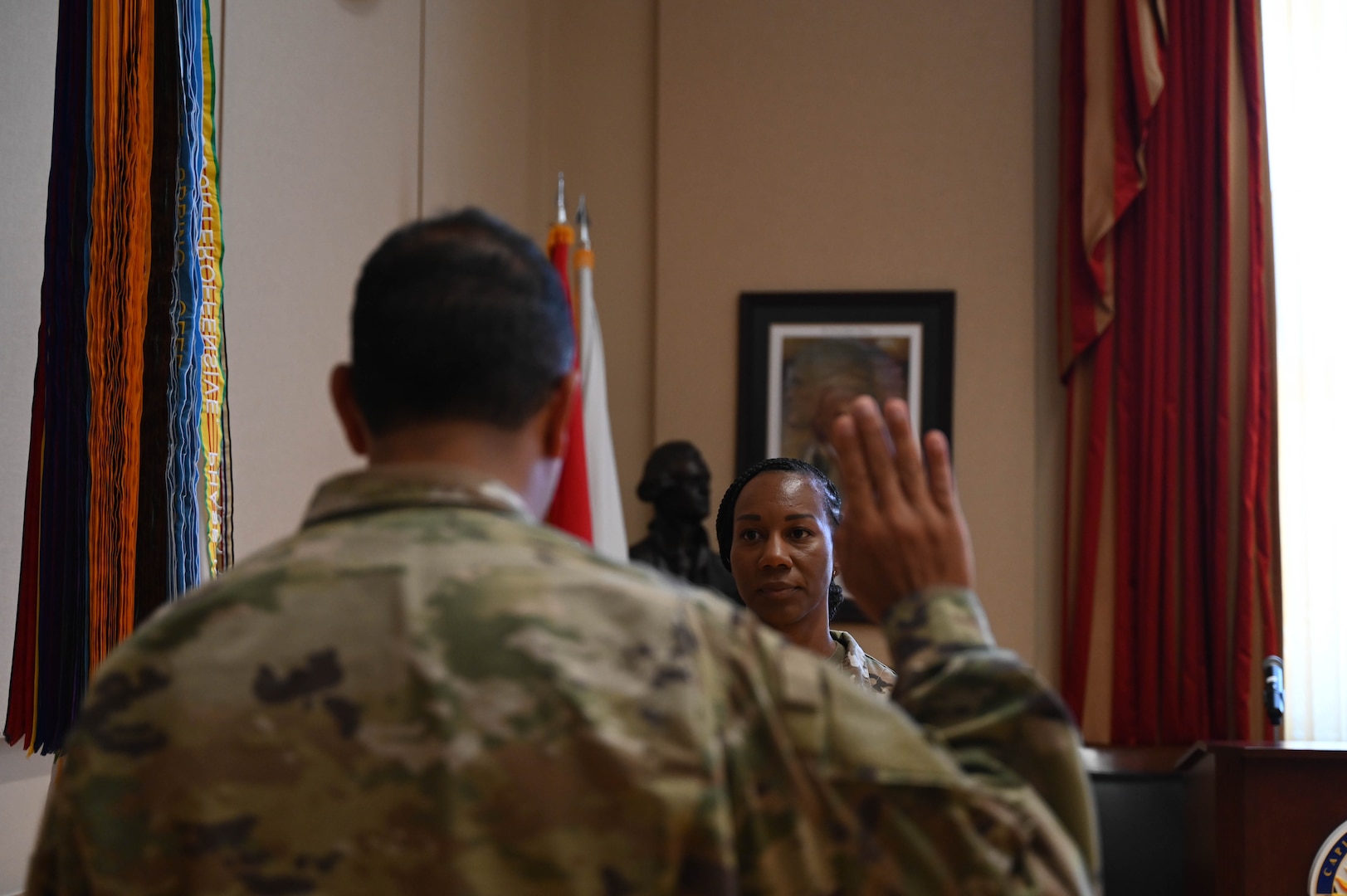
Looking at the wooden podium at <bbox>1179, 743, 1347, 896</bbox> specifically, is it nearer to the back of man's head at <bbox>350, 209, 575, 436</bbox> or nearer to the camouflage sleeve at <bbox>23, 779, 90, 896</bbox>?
the back of man's head at <bbox>350, 209, 575, 436</bbox>

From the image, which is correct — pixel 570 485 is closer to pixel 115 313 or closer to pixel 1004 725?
pixel 115 313

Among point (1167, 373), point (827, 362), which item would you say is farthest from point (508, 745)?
point (1167, 373)

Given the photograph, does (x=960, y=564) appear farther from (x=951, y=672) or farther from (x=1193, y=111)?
(x=1193, y=111)

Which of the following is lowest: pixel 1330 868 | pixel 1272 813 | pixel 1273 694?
pixel 1330 868

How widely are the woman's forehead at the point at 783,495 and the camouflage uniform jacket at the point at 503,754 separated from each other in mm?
1680

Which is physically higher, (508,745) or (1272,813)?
(508,745)

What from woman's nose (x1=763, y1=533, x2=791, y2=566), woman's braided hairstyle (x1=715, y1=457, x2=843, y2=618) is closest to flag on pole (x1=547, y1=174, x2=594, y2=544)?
woman's braided hairstyle (x1=715, y1=457, x2=843, y2=618)

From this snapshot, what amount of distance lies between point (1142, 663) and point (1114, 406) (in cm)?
105

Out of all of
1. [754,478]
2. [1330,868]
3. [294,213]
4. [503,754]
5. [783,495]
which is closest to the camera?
[503,754]

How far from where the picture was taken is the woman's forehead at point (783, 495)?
→ 266 centimetres

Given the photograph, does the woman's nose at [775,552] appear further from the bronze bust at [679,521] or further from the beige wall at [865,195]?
the beige wall at [865,195]

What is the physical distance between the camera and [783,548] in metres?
2.59

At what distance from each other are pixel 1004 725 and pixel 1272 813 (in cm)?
234

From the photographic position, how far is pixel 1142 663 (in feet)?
16.9
